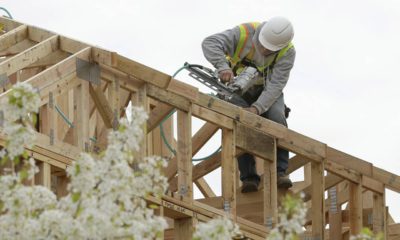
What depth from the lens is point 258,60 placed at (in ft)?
57.2

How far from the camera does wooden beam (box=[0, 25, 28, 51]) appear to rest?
16578 mm

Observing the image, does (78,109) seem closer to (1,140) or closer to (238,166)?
(1,140)

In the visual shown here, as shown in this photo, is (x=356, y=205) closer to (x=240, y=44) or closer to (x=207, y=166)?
(x=207, y=166)

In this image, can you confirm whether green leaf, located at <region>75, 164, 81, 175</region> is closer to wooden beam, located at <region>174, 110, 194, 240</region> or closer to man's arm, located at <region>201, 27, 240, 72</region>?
wooden beam, located at <region>174, 110, 194, 240</region>

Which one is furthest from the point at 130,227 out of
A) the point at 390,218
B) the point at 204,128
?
the point at 390,218

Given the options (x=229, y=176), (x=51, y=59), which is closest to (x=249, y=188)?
(x=229, y=176)

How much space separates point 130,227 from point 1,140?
4.44m

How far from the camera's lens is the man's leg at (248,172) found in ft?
55.4

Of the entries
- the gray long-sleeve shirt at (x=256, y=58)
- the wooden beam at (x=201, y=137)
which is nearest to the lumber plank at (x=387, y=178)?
the gray long-sleeve shirt at (x=256, y=58)

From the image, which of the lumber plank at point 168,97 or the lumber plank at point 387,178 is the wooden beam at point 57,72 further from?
the lumber plank at point 387,178

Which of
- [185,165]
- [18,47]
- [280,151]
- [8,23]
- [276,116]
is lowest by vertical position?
[185,165]

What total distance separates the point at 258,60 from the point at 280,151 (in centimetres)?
131

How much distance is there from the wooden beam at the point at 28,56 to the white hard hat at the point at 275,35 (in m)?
2.60

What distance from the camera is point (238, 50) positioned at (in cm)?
1741
